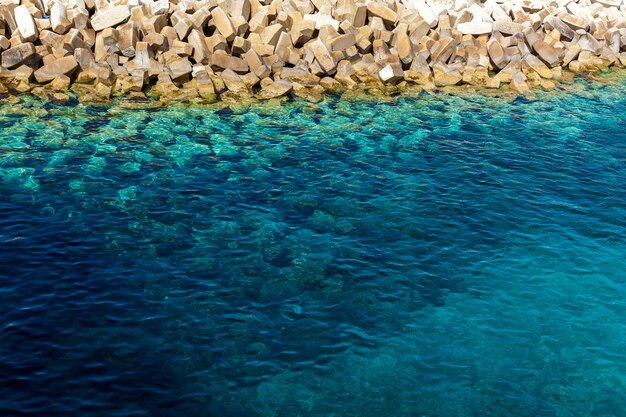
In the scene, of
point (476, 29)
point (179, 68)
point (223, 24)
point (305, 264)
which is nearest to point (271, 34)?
point (223, 24)

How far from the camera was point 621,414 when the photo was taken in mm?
17750

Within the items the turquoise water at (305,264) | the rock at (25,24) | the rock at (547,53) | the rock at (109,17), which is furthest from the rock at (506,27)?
the rock at (25,24)

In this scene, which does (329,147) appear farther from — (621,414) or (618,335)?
(621,414)

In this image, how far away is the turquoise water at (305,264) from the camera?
18016 mm

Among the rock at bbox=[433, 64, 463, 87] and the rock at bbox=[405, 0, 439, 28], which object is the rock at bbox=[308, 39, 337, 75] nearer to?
the rock at bbox=[433, 64, 463, 87]

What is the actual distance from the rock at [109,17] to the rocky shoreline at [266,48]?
5 centimetres

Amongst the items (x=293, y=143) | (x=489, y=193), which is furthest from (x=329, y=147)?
(x=489, y=193)

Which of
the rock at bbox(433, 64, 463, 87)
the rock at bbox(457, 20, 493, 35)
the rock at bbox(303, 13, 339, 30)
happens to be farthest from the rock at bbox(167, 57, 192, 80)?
the rock at bbox(457, 20, 493, 35)

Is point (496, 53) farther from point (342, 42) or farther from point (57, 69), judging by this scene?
point (57, 69)

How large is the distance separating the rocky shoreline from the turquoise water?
280 centimetres

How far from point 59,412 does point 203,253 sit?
26.4 ft

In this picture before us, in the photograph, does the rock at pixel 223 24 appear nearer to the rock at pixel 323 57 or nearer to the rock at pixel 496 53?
the rock at pixel 323 57

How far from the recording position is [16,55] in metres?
36.6

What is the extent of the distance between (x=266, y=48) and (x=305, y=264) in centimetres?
2008
